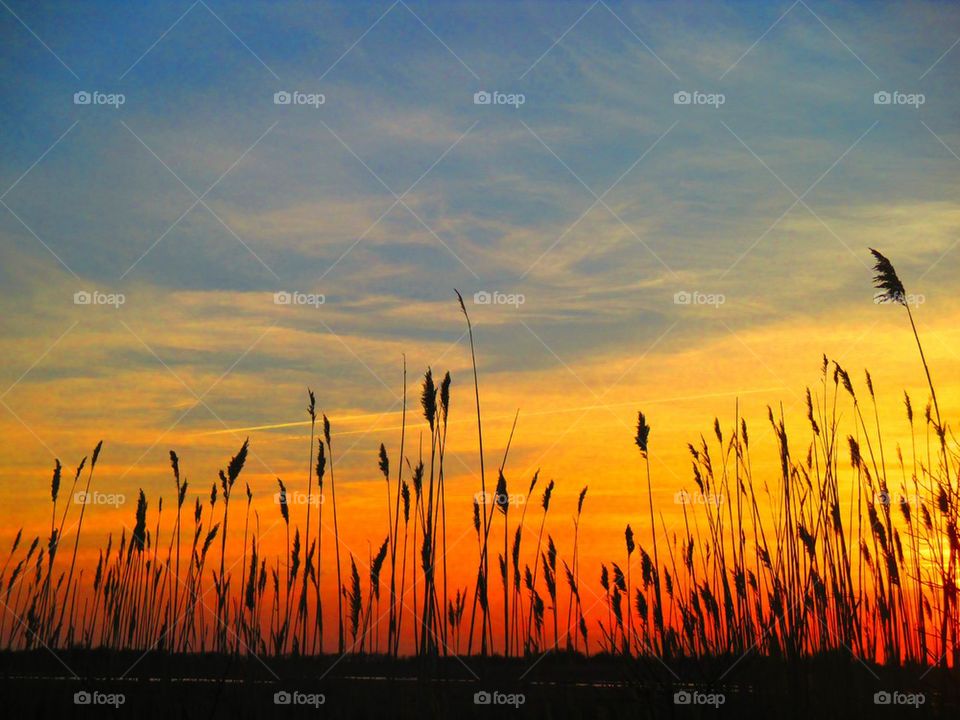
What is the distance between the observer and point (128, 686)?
4859mm

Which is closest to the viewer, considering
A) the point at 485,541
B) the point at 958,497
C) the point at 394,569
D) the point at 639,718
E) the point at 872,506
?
the point at 639,718

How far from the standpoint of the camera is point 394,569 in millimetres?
4855

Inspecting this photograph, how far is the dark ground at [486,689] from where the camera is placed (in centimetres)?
419

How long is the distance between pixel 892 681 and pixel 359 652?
304cm

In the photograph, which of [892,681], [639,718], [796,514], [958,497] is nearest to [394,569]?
[639,718]

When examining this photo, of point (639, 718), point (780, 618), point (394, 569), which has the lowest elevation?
point (639, 718)

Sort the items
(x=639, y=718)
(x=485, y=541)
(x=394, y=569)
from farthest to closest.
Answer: (x=394, y=569), (x=485, y=541), (x=639, y=718)

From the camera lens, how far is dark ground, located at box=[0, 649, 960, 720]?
165 inches

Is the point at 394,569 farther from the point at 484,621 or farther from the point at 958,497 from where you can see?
the point at 958,497

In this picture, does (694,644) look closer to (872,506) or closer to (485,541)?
(485,541)

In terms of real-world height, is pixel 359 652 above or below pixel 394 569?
below

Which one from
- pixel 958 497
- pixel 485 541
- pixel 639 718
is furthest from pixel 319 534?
pixel 958 497

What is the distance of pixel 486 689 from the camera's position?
13.8ft

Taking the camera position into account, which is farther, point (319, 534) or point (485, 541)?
point (319, 534)
